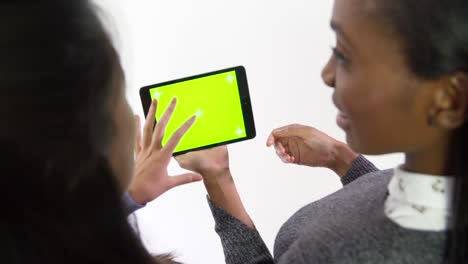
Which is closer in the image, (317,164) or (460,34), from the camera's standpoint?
(460,34)

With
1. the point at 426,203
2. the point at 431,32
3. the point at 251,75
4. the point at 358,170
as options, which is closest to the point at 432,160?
the point at 426,203

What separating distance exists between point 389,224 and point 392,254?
0.03 meters

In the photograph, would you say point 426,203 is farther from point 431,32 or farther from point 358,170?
point 358,170

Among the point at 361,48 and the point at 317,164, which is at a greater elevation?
the point at 361,48

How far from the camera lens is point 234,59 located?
0.98m

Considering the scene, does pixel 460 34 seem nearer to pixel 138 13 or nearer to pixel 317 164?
pixel 317 164

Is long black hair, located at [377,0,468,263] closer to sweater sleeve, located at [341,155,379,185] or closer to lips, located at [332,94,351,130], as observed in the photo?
lips, located at [332,94,351,130]

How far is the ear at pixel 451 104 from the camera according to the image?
14.8 inches

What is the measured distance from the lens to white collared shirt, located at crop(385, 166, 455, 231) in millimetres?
436

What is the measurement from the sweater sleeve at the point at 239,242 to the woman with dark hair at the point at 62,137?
0.20 m

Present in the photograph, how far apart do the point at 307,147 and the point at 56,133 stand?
1.77 feet

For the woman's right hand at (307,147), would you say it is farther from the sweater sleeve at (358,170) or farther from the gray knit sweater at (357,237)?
the gray knit sweater at (357,237)

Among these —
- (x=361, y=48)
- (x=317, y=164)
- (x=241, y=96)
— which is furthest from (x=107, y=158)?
(x=317, y=164)

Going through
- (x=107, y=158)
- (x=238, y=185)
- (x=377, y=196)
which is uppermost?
(x=107, y=158)
